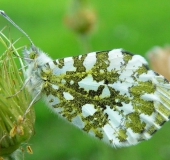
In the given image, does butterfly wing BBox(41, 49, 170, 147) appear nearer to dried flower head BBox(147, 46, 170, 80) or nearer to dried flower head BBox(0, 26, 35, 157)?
dried flower head BBox(0, 26, 35, 157)

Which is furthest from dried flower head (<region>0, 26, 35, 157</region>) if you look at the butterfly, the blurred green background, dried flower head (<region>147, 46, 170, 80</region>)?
the blurred green background

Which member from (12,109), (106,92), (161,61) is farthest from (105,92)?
(161,61)

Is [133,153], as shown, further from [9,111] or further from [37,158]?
[9,111]

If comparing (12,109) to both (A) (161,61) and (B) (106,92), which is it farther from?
(A) (161,61)

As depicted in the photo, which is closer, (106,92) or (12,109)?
(12,109)

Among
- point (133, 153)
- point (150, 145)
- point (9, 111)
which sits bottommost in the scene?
point (150, 145)

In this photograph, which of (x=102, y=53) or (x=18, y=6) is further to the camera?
(x=18, y=6)

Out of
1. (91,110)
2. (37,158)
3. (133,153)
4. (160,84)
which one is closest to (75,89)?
(91,110)
